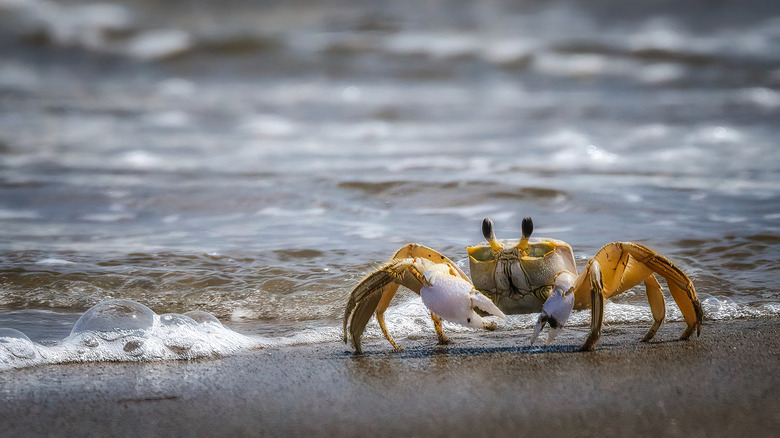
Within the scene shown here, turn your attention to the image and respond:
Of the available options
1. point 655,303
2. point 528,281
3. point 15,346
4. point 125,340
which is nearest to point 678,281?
point 655,303

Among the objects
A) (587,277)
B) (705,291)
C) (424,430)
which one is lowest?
(705,291)

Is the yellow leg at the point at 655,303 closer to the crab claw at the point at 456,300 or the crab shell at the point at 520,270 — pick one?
the crab shell at the point at 520,270

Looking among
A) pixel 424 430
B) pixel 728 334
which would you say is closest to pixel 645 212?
pixel 728 334

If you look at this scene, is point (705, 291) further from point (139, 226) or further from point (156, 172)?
point (156, 172)

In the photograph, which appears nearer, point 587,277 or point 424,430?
point 424,430

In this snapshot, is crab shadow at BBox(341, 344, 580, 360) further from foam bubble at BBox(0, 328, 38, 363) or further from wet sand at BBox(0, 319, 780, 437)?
foam bubble at BBox(0, 328, 38, 363)

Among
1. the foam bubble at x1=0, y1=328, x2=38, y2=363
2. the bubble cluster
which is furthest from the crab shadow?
the foam bubble at x1=0, y1=328, x2=38, y2=363

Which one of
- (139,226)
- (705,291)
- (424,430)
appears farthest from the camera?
(139,226)
